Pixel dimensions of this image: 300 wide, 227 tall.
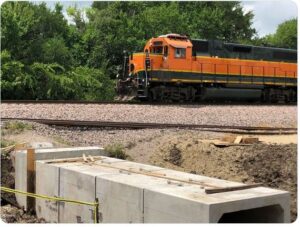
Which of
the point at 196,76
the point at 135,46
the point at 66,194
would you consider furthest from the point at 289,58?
the point at 66,194

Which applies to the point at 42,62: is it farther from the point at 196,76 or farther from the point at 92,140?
the point at 92,140

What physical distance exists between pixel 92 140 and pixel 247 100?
53.5ft

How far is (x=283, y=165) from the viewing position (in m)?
9.63

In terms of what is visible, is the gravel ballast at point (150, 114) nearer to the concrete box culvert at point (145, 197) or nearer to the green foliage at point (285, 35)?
the concrete box culvert at point (145, 197)

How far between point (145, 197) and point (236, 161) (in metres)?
5.32

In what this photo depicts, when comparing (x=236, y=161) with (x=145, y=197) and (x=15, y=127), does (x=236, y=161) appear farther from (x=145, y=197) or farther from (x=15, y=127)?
(x=15, y=127)

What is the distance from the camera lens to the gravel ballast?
13688 mm

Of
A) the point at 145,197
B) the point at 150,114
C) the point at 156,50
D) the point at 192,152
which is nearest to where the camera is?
the point at 145,197

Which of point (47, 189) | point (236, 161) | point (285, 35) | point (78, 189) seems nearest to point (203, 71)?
point (236, 161)

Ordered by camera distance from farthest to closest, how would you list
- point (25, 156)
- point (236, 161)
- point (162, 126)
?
point (162, 126) < point (236, 161) < point (25, 156)

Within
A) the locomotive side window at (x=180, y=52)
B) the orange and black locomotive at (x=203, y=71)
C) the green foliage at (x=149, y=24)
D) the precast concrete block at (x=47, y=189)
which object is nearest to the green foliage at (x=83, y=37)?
the green foliage at (x=149, y=24)

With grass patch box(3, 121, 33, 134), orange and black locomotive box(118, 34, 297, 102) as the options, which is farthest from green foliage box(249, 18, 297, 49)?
grass patch box(3, 121, 33, 134)

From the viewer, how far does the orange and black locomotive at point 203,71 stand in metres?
21.0

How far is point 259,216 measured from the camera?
5.30 m
